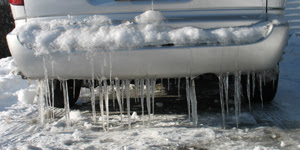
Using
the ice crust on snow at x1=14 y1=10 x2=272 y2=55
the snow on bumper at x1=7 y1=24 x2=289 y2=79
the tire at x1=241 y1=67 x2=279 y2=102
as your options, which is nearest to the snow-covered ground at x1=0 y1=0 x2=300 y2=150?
the tire at x1=241 y1=67 x2=279 y2=102

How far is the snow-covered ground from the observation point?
1946 millimetres

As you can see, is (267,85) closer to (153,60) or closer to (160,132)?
(160,132)

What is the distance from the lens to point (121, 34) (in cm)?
197

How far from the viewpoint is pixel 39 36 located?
2.02 m

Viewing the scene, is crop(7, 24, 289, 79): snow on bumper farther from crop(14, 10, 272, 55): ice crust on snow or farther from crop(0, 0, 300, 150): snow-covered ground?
crop(0, 0, 300, 150): snow-covered ground

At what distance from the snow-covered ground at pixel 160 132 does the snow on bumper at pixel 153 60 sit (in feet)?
1.44

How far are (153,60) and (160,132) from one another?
1.78ft

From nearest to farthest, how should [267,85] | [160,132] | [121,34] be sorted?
[121,34]
[160,132]
[267,85]

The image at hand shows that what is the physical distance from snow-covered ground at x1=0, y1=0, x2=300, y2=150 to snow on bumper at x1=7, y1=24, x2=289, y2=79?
0.44m

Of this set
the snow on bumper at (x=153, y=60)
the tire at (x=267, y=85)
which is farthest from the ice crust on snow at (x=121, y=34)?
the tire at (x=267, y=85)

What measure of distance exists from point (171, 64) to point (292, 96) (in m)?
2.05

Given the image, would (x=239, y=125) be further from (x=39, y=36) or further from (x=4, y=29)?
(x=4, y=29)

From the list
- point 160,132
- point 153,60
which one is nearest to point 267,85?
point 160,132

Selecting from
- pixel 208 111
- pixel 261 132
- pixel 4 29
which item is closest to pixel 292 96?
pixel 208 111
